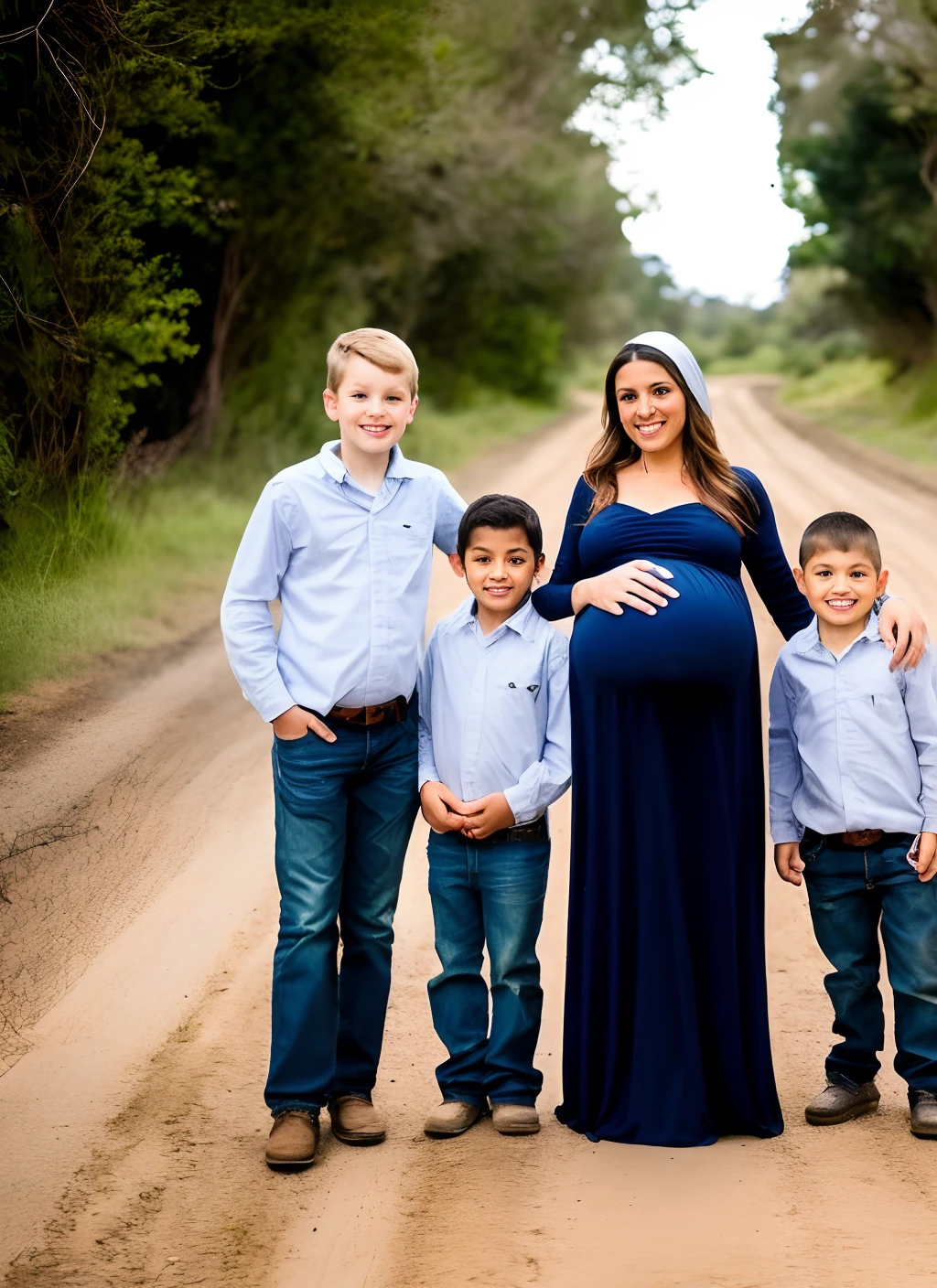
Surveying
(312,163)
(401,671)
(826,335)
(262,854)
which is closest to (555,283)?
(826,335)

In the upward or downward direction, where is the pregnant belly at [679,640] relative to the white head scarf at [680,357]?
downward

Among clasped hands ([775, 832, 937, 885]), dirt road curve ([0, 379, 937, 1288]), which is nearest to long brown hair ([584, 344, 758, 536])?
clasped hands ([775, 832, 937, 885])

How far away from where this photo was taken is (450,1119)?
3.50 meters

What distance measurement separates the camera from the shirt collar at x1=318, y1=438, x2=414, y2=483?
344 cm

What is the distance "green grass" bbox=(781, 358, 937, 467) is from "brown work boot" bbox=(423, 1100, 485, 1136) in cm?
1206

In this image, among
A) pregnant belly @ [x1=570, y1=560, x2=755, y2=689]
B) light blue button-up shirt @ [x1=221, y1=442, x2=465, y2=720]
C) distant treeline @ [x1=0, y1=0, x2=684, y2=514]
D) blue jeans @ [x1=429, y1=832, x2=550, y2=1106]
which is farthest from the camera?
distant treeline @ [x1=0, y1=0, x2=684, y2=514]

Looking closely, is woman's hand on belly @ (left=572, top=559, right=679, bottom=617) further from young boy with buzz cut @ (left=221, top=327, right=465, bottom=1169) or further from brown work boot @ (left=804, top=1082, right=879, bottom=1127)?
brown work boot @ (left=804, top=1082, right=879, bottom=1127)

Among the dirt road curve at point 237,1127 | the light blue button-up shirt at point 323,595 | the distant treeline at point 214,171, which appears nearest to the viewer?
the dirt road curve at point 237,1127

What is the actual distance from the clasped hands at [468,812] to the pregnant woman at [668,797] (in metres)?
0.21

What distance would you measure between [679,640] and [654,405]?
0.59 meters

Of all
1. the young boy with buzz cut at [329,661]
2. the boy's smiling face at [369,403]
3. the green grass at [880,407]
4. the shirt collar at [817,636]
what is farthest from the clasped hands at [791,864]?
the green grass at [880,407]

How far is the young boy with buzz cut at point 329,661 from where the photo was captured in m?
3.38

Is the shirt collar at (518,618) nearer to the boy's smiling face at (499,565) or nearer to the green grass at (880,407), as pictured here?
the boy's smiling face at (499,565)

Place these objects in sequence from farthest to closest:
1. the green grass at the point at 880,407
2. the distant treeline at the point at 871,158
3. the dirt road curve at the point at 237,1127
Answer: the green grass at the point at 880,407 < the distant treeline at the point at 871,158 < the dirt road curve at the point at 237,1127
